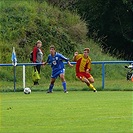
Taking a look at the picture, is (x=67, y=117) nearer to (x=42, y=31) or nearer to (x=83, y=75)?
(x=83, y=75)

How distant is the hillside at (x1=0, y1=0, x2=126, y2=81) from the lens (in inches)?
1437

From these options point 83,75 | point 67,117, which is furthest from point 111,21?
point 67,117

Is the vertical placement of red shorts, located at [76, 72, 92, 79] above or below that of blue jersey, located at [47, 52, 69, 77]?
below

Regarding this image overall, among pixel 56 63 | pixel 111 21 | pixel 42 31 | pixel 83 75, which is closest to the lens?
pixel 56 63

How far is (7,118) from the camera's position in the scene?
14617mm

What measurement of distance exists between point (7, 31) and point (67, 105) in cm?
2007

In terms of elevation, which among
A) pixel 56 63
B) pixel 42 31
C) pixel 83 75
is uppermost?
pixel 42 31

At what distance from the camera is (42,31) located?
3872cm

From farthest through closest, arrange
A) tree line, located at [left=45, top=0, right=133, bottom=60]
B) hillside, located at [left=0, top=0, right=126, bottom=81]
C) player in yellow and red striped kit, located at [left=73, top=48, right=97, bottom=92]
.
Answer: tree line, located at [left=45, top=0, right=133, bottom=60], hillside, located at [left=0, top=0, right=126, bottom=81], player in yellow and red striped kit, located at [left=73, top=48, right=97, bottom=92]

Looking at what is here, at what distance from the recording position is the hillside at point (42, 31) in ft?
120

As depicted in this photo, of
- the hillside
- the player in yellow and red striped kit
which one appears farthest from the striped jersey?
the hillside

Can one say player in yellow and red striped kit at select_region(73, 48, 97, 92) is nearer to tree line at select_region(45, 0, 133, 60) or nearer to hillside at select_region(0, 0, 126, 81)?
hillside at select_region(0, 0, 126, 81)

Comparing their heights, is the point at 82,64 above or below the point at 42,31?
below

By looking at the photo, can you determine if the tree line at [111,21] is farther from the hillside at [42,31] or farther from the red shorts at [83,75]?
the red shorts at [83,75]
